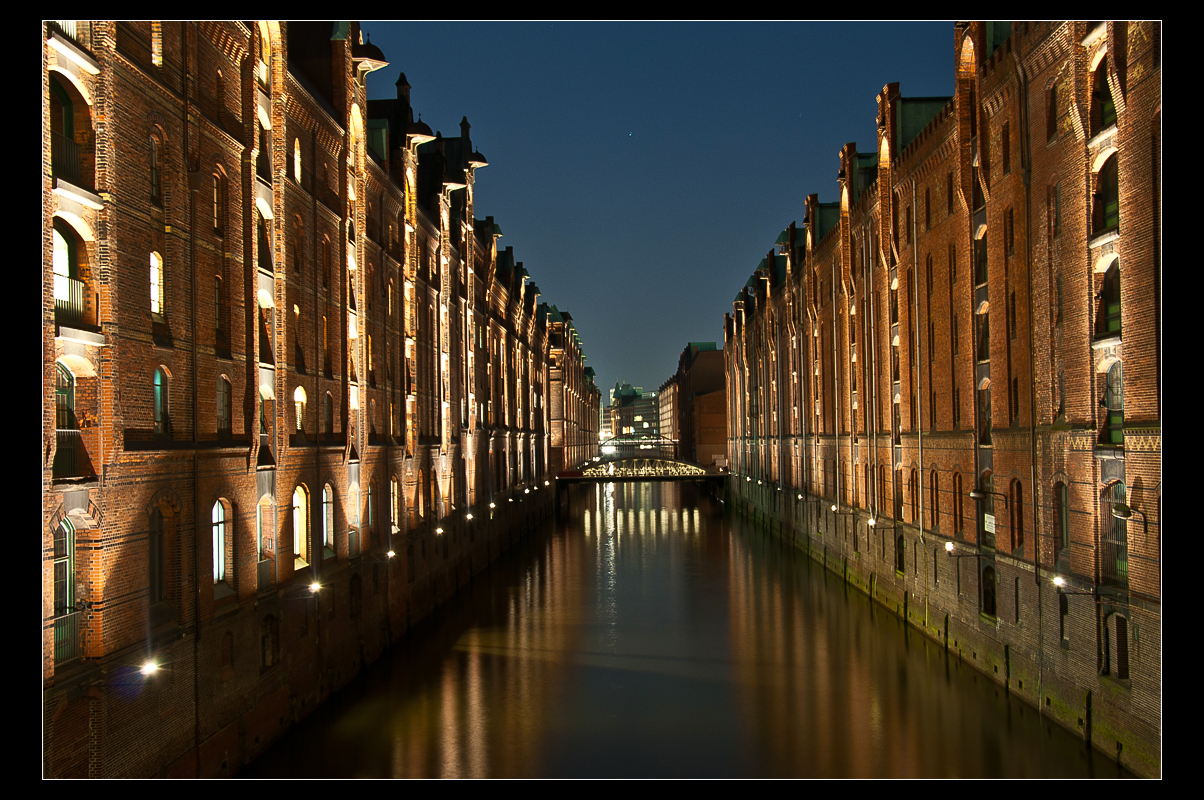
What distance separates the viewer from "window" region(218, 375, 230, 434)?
16.1 metres

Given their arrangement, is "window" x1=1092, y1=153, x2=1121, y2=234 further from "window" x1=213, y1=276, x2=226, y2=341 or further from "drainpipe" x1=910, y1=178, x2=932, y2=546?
"window" x1=213, y1=276, x2=226, y2=341

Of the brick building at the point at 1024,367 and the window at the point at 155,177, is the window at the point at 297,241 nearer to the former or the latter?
the window at the point at 155,177

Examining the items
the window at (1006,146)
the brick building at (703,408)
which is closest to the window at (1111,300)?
the window at (1006,146)

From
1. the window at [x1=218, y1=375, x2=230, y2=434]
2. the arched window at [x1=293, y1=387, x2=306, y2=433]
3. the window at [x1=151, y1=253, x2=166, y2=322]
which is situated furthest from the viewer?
the arched window at [x1=293, y1=387, x2=306, y2=433]

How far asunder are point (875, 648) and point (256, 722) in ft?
58.2

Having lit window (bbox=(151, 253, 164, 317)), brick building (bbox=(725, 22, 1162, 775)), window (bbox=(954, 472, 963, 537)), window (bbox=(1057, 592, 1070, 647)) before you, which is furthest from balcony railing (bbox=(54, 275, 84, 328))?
window (bbox=(954, 472, 963, 537))

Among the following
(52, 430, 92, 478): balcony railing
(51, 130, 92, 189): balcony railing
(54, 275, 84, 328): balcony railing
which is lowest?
(52, 430, 92, 478): balcony railing

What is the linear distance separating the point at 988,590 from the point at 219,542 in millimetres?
18181

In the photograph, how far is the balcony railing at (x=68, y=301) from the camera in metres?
11.6

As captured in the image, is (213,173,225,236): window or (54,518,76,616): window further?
(213,173,225,236): window

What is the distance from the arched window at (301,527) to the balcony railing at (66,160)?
9310 millimetres

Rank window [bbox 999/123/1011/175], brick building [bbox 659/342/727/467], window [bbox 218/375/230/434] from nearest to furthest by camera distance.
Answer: window [bbox 218/375/230/434], window [bbox 999/123/1011/175], brick building [bbox 659/342/727/467]

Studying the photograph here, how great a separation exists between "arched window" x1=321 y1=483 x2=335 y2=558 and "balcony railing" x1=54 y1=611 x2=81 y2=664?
30.3 ft
